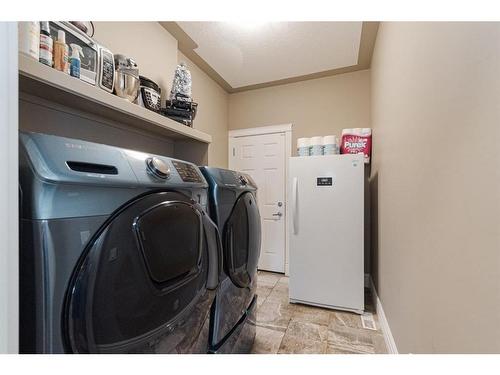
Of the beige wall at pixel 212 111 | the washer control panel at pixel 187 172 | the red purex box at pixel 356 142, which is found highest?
the beige wall at pixel 212 111

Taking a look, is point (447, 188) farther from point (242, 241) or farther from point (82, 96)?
point (82, 96)

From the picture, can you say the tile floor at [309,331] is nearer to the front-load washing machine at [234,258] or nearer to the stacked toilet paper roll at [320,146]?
the front-load washing machine at [234,258]

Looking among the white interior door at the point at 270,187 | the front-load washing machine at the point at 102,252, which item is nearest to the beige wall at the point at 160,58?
the white interior door at the point at 270,187

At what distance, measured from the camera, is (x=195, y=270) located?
0.89m

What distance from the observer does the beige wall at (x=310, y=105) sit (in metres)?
2.85

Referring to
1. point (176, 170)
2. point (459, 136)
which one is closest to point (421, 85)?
point (459, 136)

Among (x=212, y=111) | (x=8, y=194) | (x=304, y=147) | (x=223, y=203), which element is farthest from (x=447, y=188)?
(x=212, y=111)

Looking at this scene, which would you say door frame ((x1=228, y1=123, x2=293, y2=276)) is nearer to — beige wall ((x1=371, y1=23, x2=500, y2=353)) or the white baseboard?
the white baseboard

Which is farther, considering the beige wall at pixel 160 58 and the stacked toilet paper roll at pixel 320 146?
the stacked toilet paper roll at pixel 320 146

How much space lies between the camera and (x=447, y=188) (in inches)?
31.3

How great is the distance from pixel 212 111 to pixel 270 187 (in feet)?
4.38

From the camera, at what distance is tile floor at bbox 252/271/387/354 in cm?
162

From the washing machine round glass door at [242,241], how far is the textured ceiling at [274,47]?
5.36 ft
